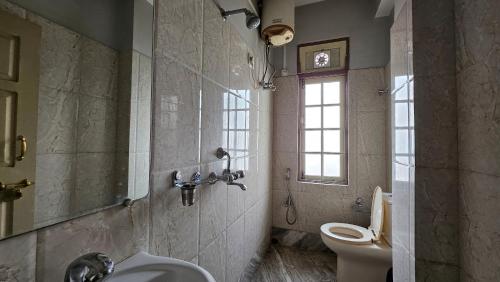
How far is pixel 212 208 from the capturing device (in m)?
1.23

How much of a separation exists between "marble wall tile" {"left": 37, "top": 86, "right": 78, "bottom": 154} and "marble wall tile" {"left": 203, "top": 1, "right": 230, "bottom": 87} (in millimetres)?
691

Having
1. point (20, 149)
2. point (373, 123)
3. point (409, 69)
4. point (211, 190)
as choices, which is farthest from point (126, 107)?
point (373, 123)

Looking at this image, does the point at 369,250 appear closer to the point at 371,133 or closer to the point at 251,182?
the point at 251,182

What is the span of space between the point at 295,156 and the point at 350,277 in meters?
1.28

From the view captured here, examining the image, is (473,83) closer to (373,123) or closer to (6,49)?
(6,49)

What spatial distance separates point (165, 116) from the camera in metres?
0.88

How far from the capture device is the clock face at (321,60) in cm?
250

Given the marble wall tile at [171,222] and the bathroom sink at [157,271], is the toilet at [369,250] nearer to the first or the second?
the marble wall tile at [171,222]

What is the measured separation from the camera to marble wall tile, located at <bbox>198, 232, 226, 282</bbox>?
114 centimetres

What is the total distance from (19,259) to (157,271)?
35 cm

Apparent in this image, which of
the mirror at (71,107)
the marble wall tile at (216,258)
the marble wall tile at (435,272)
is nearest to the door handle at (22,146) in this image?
the mirror at (71,107)

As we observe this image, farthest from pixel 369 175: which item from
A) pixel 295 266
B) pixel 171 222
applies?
pixel 171 222

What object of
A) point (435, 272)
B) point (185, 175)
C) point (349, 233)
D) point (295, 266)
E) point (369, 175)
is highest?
point (185, 175)

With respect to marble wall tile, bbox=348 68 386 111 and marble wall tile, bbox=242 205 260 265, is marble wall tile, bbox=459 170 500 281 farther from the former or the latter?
marble wall tile, bbox=348 68 386 111
